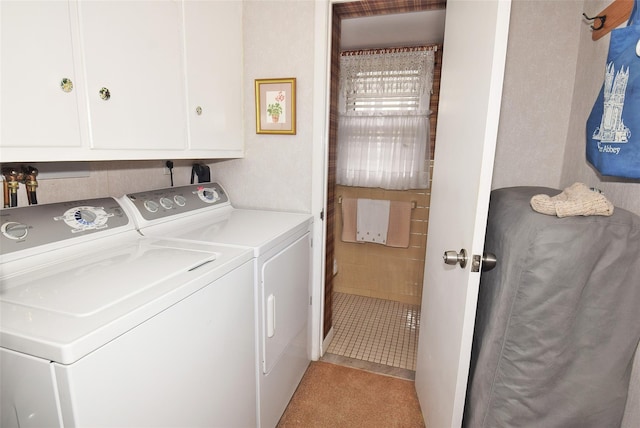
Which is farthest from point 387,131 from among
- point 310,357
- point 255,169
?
point 310,357

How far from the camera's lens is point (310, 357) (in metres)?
2.16

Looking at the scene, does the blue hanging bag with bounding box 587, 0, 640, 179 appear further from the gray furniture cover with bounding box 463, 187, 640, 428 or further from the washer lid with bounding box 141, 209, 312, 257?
the washer lid with bounding box 141, 209, 312, 257

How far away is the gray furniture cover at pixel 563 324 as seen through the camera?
3.34ft

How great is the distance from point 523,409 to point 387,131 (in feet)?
7.16

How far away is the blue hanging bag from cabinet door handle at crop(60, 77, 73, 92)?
176 cm

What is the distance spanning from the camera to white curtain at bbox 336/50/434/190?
2.69m

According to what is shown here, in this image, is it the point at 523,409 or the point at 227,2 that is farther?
the point at 227,2

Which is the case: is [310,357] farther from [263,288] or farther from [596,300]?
[596,300]

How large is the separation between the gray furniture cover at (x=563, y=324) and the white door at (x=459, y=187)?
0.37 ft

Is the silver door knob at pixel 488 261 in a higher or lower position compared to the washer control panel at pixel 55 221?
lower

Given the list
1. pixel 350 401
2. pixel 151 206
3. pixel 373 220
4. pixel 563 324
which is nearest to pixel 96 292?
pixel 151 206

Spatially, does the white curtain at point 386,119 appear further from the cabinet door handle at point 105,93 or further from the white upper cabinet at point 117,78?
the cabinet door handle at point 105,93

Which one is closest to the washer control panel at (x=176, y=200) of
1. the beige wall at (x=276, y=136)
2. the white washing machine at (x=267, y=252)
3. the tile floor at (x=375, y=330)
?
the white washing machine at (x=267, y=252)

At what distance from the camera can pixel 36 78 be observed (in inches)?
36.9
